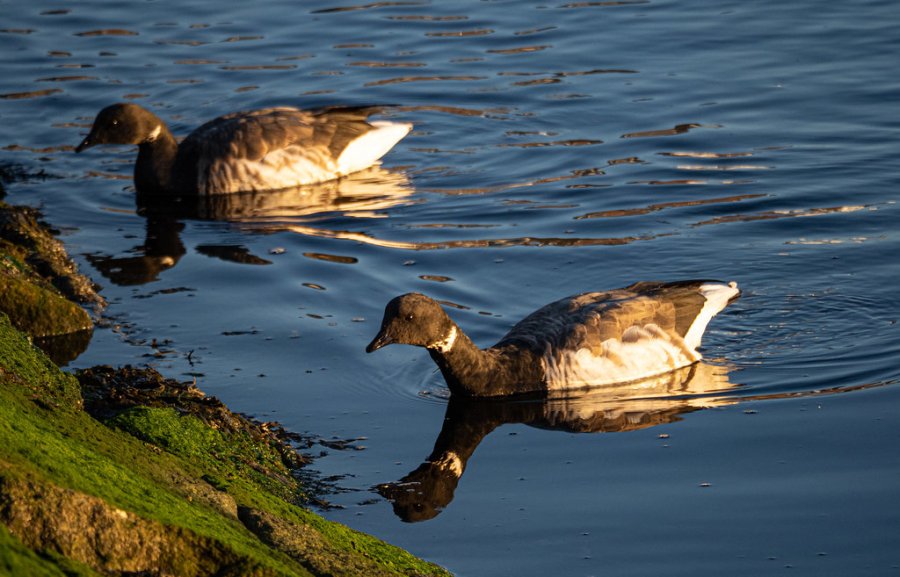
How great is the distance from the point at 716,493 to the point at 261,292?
5.39m

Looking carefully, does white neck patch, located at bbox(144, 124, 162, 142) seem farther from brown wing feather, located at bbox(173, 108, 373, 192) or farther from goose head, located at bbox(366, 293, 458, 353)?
goose head, located at bbox(366, 293, 458, 353)

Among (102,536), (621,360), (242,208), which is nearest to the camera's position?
(102,536)

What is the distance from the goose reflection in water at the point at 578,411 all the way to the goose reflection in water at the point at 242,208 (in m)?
3.99

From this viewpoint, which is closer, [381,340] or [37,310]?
[381,340]

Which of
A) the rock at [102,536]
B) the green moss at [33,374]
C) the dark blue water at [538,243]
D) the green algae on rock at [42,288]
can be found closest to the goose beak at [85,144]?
the dark blue water at [538,243]

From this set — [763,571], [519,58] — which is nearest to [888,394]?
[763,571]

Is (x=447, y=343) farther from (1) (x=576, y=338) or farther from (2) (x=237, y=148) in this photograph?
(2) (x=237, y=148)

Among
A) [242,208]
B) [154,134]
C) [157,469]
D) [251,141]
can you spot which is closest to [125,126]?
[154,134]

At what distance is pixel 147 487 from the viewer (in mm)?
5586

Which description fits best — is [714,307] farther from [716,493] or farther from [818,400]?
[716,493]

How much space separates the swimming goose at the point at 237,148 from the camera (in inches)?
610

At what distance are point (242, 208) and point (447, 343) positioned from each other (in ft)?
19.8

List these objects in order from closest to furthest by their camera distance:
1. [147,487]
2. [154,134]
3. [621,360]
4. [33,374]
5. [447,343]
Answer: [147,487] → [33,374] → [447,343] → [621,360] → [154,134]

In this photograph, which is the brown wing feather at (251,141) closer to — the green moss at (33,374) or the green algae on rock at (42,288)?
the green algae on rock at (42,288)
